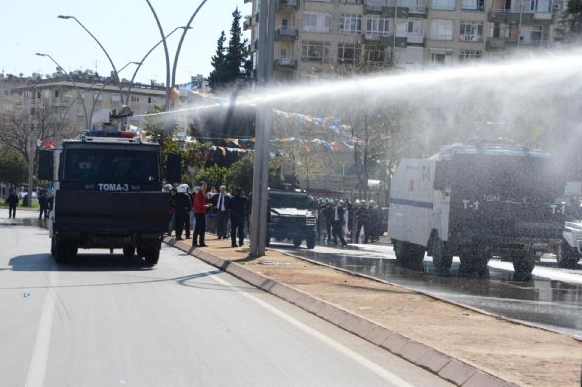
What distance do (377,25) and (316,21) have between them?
487 centimetres

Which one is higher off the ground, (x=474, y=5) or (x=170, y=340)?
(x=474, y=5)

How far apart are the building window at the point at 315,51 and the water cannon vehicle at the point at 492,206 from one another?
193 ft

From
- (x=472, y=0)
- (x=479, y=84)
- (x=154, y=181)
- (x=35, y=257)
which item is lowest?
(x=35, y=257)

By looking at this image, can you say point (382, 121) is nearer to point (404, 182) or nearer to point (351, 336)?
point (404, 182)

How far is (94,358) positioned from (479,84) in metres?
46.9

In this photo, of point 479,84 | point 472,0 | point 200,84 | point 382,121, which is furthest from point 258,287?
point 200,84

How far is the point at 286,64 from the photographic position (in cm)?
8406

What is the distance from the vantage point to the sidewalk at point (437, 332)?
934 centimetres

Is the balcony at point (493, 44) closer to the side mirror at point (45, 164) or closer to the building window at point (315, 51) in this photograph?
the building window at point (315, 51)

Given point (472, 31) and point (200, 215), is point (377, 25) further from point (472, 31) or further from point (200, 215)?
point (200, 215)

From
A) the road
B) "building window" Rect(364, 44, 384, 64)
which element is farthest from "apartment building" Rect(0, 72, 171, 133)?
the road

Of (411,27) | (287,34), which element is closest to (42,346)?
(287,34)

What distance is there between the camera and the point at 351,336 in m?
12.3

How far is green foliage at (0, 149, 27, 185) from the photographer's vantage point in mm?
91812
